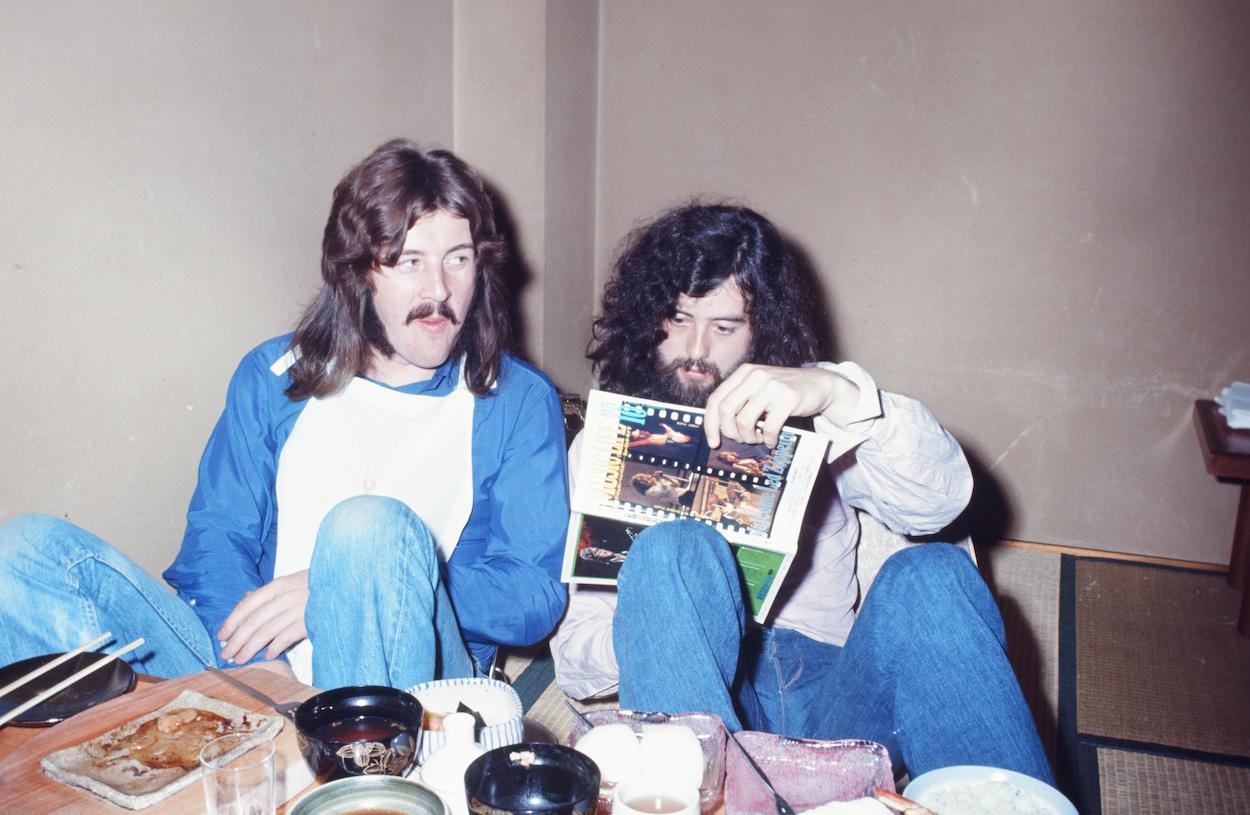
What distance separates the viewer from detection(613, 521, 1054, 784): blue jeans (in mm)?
962

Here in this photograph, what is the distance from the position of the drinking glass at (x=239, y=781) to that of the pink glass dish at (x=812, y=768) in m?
0.36

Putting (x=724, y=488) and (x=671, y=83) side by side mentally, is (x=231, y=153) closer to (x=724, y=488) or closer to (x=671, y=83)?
(x=724, y=488)

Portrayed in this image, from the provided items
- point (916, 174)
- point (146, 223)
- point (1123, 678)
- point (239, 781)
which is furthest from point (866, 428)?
point (916, 174)

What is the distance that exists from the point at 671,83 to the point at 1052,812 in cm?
242

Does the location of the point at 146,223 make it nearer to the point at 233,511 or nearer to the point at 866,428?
the point at 233,511

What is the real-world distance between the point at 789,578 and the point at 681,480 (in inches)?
14.2

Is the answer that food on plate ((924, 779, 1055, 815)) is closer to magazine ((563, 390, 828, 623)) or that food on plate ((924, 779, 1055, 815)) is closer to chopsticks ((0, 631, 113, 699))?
magazine ((563, 390, 828, 623))

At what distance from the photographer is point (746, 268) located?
5.20 feet

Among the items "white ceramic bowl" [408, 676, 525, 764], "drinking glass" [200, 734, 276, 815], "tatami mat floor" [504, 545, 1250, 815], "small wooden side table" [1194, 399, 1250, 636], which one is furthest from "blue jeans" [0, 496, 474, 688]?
"small wooden side table" [1194, 399, 1250, 636]

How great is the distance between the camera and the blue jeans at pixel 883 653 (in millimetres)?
962

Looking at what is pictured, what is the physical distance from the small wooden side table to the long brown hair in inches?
64.5

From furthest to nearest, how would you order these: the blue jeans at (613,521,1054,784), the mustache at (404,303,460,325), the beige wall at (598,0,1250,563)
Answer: the beige wall at (598,0,1250,563), the mustache at (404,303,460,325), the blue jeans at (613,521,1054,784)

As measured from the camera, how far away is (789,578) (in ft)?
4.67

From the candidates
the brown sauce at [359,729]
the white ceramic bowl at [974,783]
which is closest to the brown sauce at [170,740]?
the brown sauce at [359,729]
